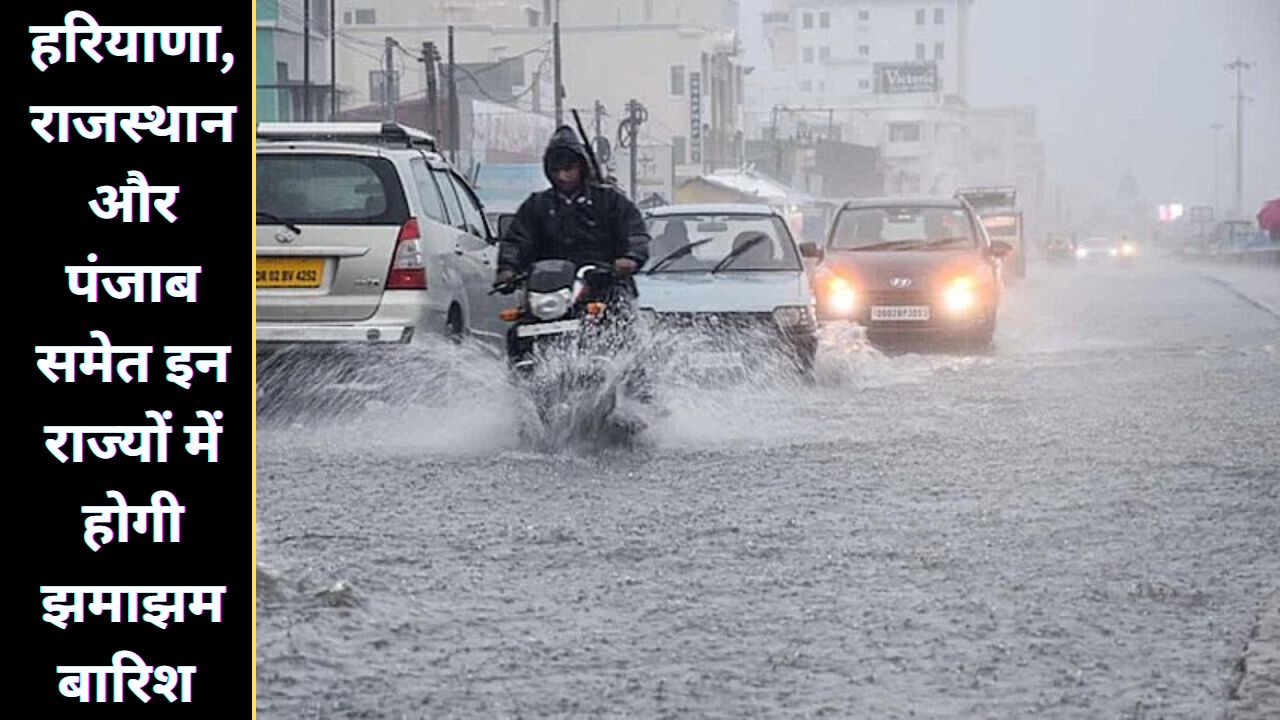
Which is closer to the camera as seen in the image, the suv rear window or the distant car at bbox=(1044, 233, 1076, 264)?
the suv rear window

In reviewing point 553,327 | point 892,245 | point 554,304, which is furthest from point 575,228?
point 892,245

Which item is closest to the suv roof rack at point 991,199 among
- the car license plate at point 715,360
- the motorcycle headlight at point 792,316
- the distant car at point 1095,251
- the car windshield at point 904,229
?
the distant car at point 1095,251

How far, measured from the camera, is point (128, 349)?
425 cm

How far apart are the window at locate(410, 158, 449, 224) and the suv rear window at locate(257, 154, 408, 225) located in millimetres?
288

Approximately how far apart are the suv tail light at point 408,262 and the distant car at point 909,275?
8560 millimetres

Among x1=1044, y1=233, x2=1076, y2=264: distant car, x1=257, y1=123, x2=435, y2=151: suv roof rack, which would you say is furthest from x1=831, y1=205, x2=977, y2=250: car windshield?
x1=1044, y1=233, x2=1076, y2=264: distant car

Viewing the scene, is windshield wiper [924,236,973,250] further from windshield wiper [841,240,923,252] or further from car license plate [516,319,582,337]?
car license plate [516,319,582,337]

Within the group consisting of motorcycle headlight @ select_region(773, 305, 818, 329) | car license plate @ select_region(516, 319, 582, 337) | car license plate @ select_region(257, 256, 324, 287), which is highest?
car license plate @ select_region(257, 256, 324, 287)

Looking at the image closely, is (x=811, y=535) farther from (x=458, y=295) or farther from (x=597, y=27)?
(x=597, y=27)

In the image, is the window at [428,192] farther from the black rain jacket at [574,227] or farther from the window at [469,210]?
the black rain jacket at [574,227]

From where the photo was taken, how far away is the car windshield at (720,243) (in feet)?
60.2

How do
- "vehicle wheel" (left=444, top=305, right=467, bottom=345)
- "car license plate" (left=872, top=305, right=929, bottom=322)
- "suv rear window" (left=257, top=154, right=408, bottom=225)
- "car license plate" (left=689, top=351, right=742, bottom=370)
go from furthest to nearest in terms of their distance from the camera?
"car license plate" (left=872, top=305, right=929, bottom=322) → "car license plate" (left=689, top=351, right=742, bottom=370) → "vehicle wheel" (left=444, top=305, right=467, bottom=345) → "suv rear window" (left=257, top=154, right=408, bottom=225)

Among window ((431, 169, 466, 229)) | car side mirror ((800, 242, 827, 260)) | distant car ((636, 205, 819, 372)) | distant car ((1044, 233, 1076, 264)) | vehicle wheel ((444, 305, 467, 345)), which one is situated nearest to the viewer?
vehicle wheel ((444, 305, 467, 345))

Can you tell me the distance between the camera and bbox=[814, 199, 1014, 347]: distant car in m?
21.9
